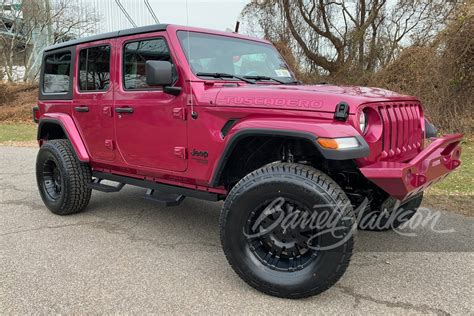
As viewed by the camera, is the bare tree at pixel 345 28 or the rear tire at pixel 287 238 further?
the bare tree at pixel 345 28

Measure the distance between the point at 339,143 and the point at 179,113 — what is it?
4.64 feet

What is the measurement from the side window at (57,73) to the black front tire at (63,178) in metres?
0.64

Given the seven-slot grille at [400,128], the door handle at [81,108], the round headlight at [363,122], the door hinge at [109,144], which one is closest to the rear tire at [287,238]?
the round headlight at [363,122]

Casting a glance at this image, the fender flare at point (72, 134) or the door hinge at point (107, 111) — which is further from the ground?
the door hinge at point (107, 111)

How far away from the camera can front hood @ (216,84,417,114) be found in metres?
2.71

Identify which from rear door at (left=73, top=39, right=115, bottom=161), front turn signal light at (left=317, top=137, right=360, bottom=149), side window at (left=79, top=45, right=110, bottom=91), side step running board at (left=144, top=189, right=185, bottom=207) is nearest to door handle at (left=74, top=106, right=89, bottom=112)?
rear door at (left=73, top=39, right=115, bottom=161)

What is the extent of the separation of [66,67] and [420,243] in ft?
13.7

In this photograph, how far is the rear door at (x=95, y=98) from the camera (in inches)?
163

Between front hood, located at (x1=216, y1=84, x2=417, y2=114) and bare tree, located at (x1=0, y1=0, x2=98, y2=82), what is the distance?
2600 centimetres

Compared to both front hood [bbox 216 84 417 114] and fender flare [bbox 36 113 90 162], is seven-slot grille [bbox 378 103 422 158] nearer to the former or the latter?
front hood [bbox 216 84 417 114]

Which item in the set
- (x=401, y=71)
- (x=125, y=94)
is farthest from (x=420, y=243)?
(x=401, y=71)

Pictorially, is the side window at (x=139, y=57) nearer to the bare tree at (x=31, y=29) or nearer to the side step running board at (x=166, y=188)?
the side step running board at (x=166, y=188)

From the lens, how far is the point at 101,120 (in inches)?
165

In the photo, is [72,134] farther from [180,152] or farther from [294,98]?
[294,98]
